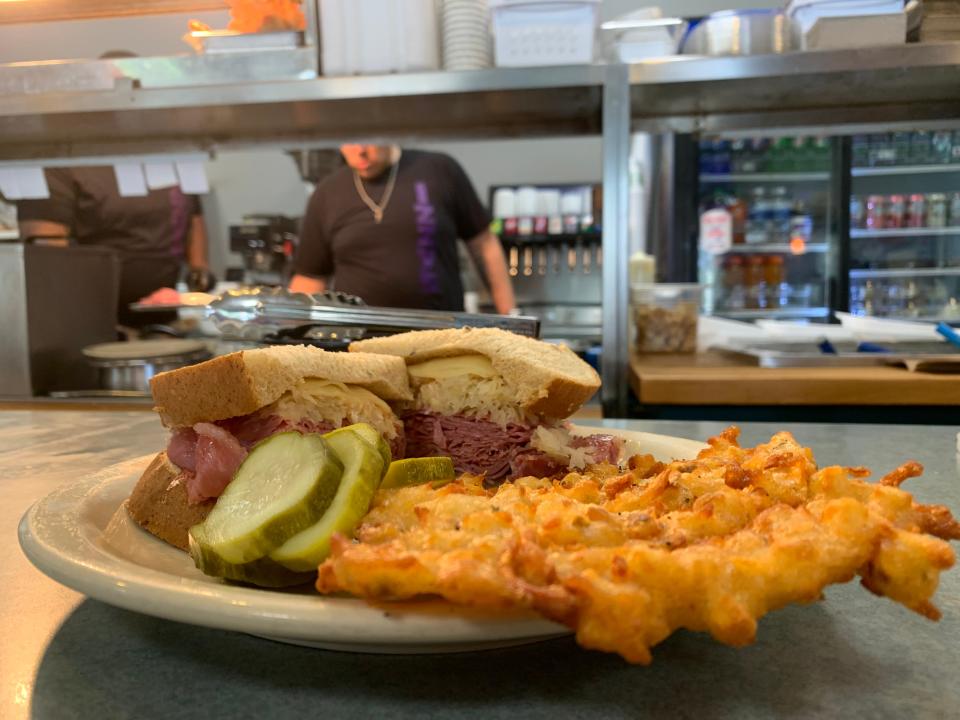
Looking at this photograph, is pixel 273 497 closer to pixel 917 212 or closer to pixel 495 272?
pixel 495 272

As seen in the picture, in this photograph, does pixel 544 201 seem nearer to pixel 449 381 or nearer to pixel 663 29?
pixel 663 29

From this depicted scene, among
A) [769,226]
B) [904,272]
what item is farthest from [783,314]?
[904,272]

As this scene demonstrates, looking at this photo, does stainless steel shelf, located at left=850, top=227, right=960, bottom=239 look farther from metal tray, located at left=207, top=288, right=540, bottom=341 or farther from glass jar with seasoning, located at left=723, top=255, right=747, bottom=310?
metal tray, located at left=207, top=288, right=540, bottom=341

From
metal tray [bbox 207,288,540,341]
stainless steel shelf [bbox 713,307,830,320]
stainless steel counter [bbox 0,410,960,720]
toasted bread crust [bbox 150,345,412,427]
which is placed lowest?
stainless steel shelf [bbox 713,307,830,320]

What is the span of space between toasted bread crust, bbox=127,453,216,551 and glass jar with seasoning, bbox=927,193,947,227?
22.7ft

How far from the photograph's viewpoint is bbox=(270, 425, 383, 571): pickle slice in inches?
24.5

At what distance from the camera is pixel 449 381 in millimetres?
1191

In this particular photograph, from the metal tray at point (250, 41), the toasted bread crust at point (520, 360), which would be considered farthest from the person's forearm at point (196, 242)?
the toasted bread crust at point (520, 360)

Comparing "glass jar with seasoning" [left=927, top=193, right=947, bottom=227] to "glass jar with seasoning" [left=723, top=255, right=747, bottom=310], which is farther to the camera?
"glass jar with seasoning" [left=723, top=255, right=747, bottom=310]

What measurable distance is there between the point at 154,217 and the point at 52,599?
18.8ft

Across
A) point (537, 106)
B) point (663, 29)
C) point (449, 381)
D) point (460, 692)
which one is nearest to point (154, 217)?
point (537, 106)

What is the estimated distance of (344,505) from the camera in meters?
0.66

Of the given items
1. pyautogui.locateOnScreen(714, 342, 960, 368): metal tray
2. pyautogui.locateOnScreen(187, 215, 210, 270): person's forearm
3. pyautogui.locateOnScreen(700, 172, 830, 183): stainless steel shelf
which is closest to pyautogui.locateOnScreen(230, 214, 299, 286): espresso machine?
pyautogui.locateOnScreen(187, 215, 210, 270): person's forearm

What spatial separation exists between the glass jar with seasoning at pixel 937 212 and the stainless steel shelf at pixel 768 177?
858mm
